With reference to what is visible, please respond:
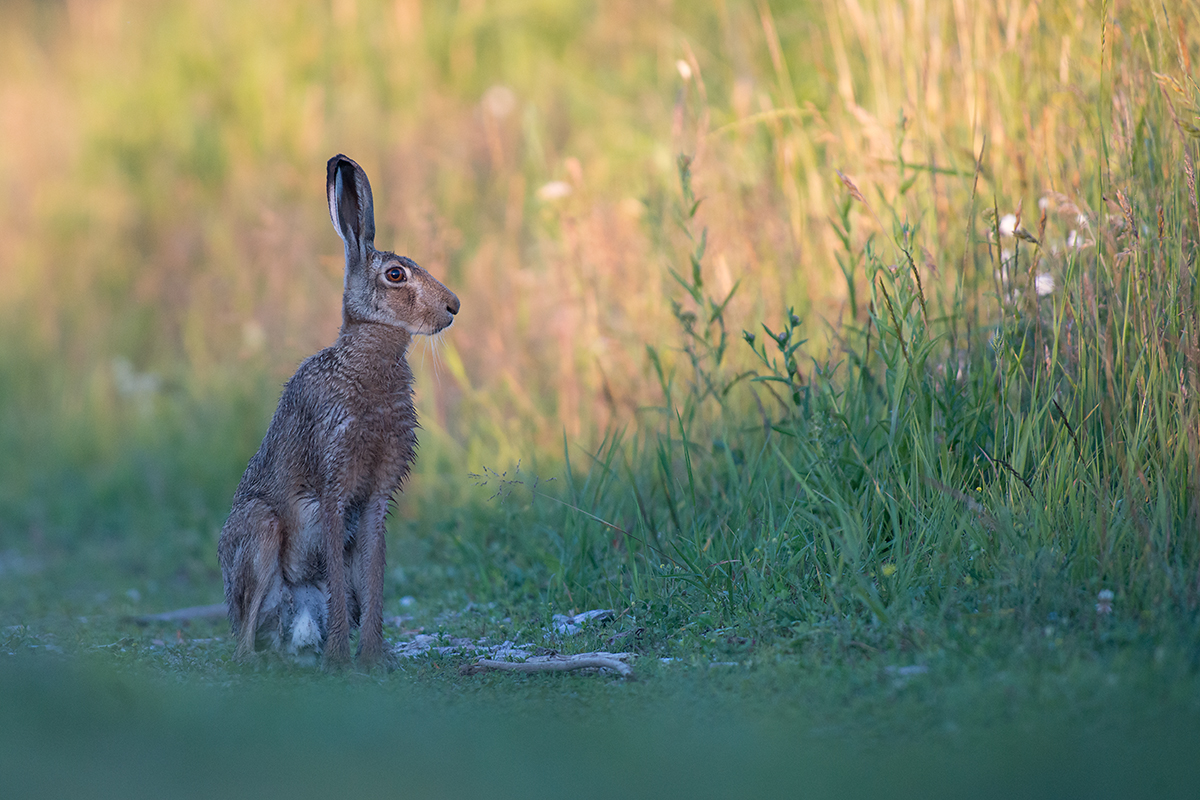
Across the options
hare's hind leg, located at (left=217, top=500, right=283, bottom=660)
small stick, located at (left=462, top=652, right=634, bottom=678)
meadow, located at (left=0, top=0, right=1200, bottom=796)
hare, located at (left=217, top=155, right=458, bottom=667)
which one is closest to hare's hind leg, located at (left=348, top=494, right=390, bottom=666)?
hare, located at (left=217, top=155, right=458, bottom=667)

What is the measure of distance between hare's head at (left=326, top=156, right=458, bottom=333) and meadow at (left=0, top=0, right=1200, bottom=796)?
942mm

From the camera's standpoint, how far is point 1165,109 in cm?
505

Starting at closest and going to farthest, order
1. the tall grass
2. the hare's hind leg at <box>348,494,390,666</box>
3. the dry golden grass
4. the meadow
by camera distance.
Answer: the meadow → the tall grass → the hare's hind leg at <box>348,494,390,666</box> → the dry golden grass

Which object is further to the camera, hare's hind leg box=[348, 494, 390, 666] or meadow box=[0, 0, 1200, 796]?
hare's hind leg box=[348, 494, 390, 666]

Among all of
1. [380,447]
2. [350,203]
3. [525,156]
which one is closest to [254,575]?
[380,447]

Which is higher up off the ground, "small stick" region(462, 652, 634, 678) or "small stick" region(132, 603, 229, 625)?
"small stick" region(132, 603, 229, 625)

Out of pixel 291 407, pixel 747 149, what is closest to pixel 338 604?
pixel 291 407

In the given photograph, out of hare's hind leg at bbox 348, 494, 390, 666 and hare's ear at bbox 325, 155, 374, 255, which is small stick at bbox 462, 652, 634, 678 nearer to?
hare's hind leg at bbox 348, 494, 390, 666

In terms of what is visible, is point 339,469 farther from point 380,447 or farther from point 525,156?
point 525,156

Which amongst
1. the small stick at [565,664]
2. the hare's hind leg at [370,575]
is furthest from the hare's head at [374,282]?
the small stick at [565,664]

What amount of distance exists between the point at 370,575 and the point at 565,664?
97cm

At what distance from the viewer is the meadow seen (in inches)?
140

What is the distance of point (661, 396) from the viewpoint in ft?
23.4

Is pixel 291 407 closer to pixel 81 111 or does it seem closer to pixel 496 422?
pixel 496 422
